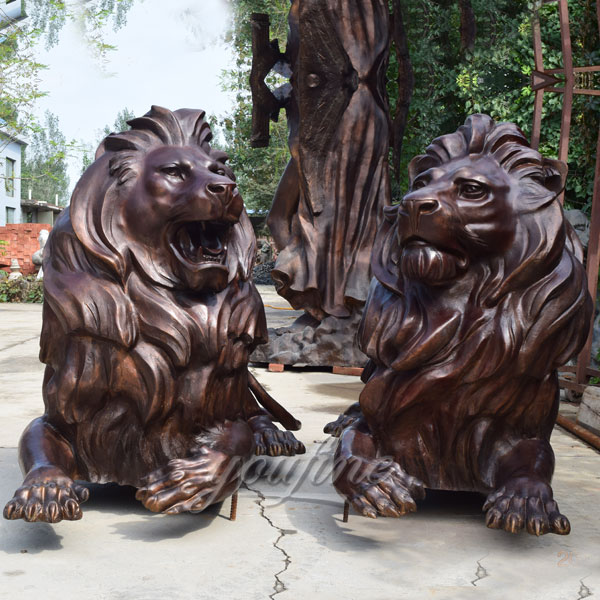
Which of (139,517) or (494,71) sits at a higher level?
(494,71)

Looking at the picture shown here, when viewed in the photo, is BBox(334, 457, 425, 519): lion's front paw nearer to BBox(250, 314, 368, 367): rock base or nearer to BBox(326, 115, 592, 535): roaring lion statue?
BBox(326, 115, 592, 535): roaring lion statue

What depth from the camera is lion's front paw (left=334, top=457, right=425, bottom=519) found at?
7.56 ft

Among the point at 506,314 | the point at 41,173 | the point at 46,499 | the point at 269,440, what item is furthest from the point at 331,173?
the point at 41,173

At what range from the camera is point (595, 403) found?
4.24 metres

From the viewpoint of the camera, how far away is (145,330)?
2410mm

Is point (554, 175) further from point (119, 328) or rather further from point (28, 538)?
point (28, 538)

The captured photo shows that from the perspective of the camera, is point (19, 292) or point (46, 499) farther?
point (19, 292)

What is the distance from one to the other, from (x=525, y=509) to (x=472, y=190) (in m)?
0.92

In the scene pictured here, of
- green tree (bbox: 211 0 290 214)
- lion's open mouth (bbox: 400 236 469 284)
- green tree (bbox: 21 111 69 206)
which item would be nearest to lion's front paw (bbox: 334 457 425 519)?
lion's open mouth (bbox: 400 236 469 284)

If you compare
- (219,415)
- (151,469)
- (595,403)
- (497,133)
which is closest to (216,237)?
(219,415)

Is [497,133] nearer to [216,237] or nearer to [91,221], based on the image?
[216,237]

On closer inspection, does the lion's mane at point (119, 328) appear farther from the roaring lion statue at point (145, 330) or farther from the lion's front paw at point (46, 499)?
the lion's front paw at point (46, 499)

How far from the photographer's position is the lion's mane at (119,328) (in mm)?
2395

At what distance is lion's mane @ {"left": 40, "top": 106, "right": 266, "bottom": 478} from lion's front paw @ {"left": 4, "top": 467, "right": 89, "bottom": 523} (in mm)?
201
